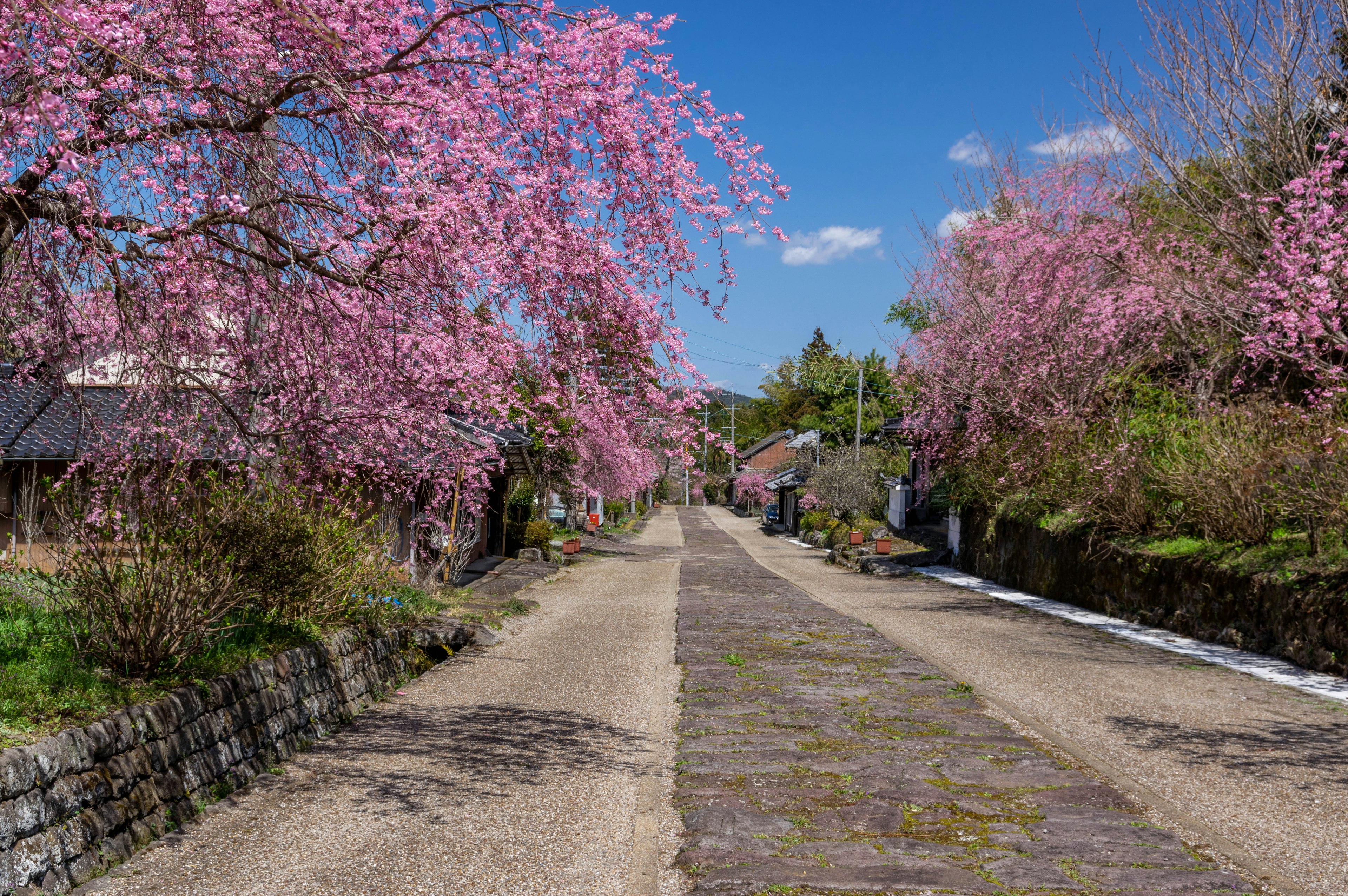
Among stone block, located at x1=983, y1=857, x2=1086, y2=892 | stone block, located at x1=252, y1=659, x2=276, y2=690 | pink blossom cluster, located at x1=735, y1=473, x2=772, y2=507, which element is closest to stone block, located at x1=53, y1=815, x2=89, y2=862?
stone block, located at x1=252, y1=659, x2=276, y2=690

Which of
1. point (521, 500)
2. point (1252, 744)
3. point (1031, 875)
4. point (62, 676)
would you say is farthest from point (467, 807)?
point (521, 500)

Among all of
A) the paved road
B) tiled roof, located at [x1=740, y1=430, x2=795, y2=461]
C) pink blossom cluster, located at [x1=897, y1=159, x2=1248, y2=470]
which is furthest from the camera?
tiled roof, located at [x1=740, y1=430, x2=795, y2=461]

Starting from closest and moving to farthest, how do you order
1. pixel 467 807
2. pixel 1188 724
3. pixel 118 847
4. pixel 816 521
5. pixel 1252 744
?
1. pixel 118 847
2. pixel 467 807
3. pixel 1252 744
4. pixel 1188 724
5. pixel 816 521

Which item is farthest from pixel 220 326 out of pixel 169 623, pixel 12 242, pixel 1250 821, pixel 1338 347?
pixel 1338 347

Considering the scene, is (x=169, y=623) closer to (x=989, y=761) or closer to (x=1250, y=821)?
(x=989, y=761)

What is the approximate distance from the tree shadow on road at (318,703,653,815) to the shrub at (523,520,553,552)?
19815 millimetres

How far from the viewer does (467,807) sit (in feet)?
19.5

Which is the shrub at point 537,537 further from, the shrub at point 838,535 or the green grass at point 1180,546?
the green grass at point 1180,546

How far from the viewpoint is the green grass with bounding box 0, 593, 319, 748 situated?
484 centimetres

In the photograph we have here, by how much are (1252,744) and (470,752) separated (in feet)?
19.4

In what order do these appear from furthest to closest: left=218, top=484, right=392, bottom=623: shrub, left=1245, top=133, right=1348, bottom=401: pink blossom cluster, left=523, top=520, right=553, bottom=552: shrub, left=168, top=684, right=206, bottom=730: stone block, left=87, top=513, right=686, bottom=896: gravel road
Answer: left=523, top=520, right=553, bottom=552: shrub, left=1245, top=133, right=1348, bottom=401: pink blossom cluster, left=218, top=484, right=392, bottom=623: shrub, left=168, top=684, right=206, bottom=730: stone block, left=87, top=513, right=686, bottom=896: gravel road

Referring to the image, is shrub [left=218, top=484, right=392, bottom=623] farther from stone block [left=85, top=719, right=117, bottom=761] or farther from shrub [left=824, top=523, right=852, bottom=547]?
shrub [left=824, top=523, right=852, bottom=547]

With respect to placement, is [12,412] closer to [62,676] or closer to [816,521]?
[62,676]

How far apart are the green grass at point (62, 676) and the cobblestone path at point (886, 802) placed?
3154 mm
